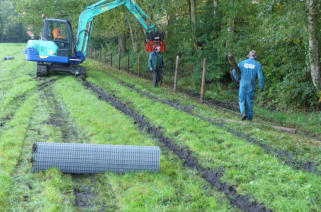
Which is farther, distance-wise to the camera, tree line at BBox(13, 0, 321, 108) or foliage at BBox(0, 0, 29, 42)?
foliage at BBox(0, 0, 29, 42)

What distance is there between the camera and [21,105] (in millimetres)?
10602

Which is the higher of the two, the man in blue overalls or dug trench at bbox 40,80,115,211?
the man in blue overalls

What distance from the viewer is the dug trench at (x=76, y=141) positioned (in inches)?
188

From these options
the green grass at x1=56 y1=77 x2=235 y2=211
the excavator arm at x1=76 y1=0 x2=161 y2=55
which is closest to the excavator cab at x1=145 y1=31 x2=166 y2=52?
the excavator arm at x1=76 y1=0 x2=161 y2=55

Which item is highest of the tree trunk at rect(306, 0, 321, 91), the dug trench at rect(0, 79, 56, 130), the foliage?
the foliage

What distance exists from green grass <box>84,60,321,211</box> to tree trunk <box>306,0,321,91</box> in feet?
14.0

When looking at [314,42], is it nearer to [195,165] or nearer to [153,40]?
[195,165]

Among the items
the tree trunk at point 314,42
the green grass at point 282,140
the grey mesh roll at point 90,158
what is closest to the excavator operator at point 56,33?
the green grass at point 282,140

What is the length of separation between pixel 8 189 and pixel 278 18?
9.22m

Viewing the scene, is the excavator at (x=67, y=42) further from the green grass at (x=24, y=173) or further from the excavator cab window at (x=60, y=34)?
the green grass at (x=24, y=173)

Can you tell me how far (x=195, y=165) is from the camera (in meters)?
6.36

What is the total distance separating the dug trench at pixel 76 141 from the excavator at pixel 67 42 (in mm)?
3667

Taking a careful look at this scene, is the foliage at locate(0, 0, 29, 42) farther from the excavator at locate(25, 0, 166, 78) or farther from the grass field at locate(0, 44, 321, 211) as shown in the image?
the grass field at locate(0, 44, 321, 211)

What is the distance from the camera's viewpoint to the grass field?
480cm
